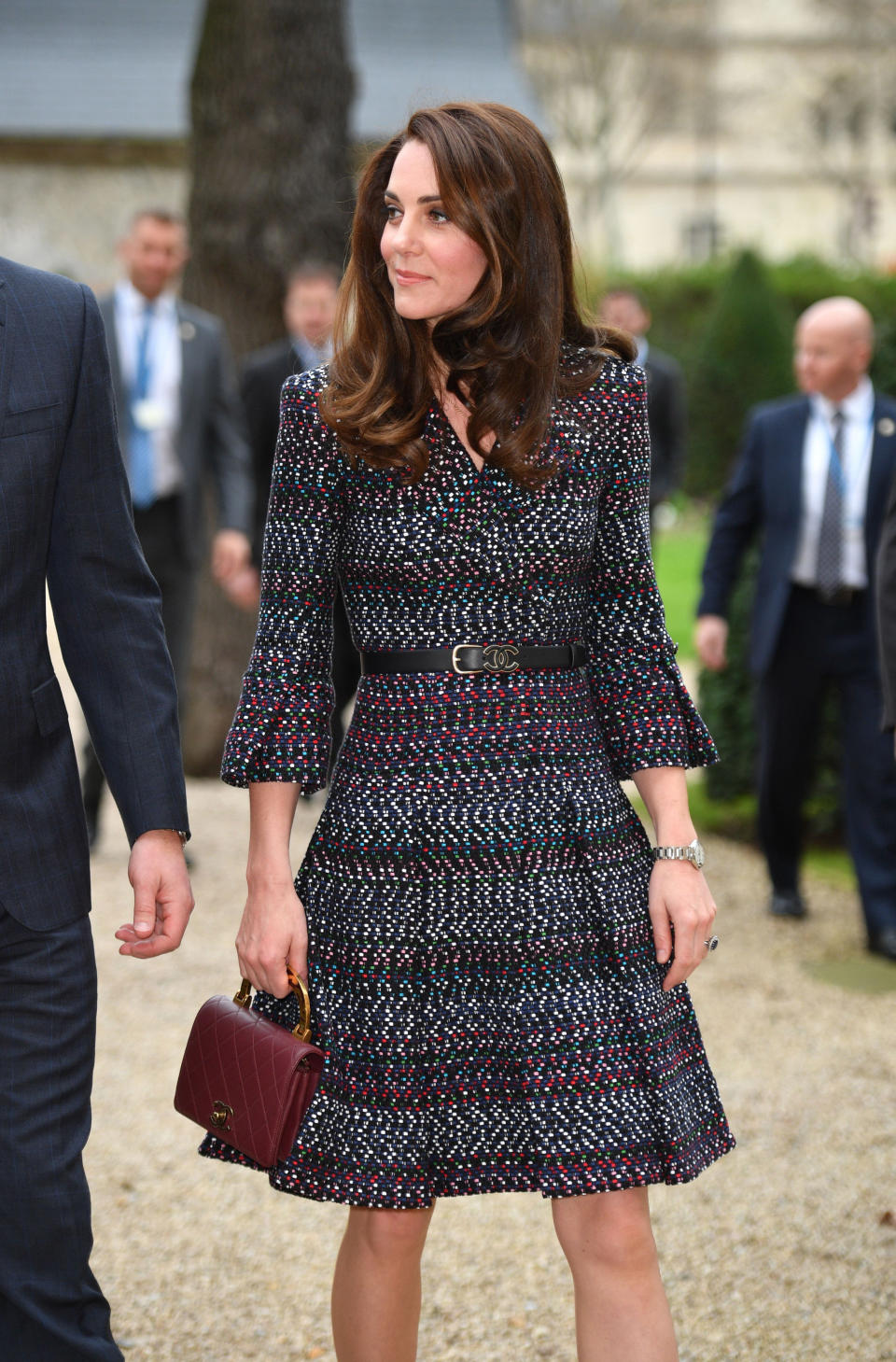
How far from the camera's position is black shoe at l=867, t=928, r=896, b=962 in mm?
6543

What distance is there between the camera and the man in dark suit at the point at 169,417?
23.6ft

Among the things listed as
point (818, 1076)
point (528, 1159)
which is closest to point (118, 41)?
point (818, 1076)

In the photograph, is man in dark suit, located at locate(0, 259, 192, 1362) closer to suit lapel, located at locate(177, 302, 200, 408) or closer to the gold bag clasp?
the gold bag clasp

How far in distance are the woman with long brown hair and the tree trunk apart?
23.4 ft

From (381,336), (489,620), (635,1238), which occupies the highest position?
(381,336)

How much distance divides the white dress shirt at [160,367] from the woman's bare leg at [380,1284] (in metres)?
4.77

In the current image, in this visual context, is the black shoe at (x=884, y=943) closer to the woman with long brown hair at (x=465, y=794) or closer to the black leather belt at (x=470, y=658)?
the woman with long brown hair at (x=465, y=794)

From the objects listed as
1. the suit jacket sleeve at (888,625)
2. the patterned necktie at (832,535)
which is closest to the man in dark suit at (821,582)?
the patterned necktie at (832,535)

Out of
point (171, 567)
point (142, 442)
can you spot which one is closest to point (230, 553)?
point (171, 567)

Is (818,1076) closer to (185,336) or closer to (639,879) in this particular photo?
(639,879)

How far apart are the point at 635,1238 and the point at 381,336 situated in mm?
1342

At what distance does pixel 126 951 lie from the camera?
104 inches

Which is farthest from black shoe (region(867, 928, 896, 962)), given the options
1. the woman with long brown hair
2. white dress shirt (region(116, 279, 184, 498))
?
the woman with long brown hair

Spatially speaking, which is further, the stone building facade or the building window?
the building window
